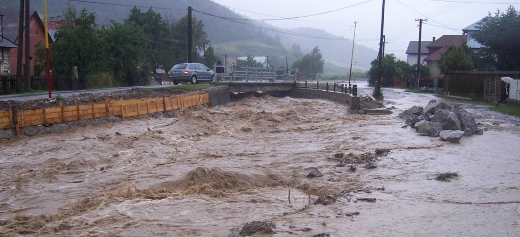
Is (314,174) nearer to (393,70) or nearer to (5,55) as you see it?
(5,55)

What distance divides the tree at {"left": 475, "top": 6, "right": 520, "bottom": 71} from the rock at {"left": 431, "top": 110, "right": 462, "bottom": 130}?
31.7 metres

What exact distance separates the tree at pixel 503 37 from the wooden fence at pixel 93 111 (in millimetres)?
35094

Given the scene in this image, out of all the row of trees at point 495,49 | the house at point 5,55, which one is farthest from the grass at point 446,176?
the row of trees at point 495,49

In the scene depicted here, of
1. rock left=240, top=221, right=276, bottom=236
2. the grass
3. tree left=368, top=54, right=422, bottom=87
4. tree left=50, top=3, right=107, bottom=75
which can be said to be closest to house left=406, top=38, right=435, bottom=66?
tree left=368, top=54, right=422, bottom=87

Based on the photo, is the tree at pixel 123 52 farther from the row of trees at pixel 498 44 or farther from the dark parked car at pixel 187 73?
the row of trees at pixel 498 44

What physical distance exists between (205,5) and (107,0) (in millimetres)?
46609

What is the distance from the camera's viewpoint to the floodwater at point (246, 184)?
8180 millimetres

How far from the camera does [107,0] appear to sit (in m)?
112

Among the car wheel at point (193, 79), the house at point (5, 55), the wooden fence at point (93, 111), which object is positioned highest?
the house at point (5, 55)

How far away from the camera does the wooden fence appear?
1580 centimetres

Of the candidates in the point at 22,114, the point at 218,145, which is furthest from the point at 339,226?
the point at 22,114

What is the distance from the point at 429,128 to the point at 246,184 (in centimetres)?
1109

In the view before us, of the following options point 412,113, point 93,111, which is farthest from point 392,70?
point 93,111

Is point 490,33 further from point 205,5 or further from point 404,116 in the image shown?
point 205,5
